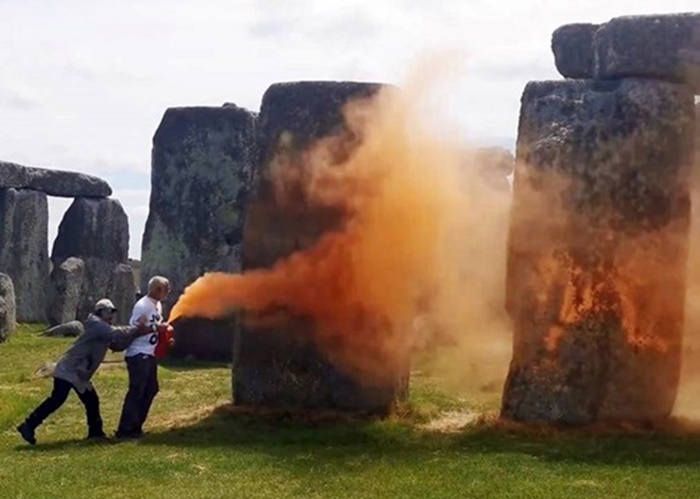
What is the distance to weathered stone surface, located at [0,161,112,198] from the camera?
32.9m

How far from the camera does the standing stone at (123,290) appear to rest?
3225 centimetres

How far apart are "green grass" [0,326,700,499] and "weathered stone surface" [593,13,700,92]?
A: 3966 mm

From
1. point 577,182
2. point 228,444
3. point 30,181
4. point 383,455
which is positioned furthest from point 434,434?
point 30,181

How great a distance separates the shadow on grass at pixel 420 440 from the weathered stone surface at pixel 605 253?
19.6 inches

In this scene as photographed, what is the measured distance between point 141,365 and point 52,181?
Result: 20.5m

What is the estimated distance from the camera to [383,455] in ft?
43.0

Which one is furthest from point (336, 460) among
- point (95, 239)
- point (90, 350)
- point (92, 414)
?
point (95, 239)

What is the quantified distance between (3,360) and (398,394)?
9.58 metres

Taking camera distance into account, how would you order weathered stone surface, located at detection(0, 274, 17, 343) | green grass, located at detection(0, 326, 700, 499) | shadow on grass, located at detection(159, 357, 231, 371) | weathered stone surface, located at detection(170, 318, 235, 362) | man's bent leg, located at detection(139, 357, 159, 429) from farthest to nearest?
weathered stone surface, located at detection(0, 274, 17, 343) → weathered stone surface, located at detection(170, 318, 235, 362) → shadow on grass, located at detection(159, 357, 231, 371) → man's bent leg, located at detection(139, 357, 159, 429) → green grass, located at detection(0, 326, 700, 499)

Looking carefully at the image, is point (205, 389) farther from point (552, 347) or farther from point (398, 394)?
point (552, 347)

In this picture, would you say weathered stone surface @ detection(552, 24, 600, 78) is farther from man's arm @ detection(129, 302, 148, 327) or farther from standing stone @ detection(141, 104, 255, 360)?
standing stone @ detection(141, 104, 255, 360)

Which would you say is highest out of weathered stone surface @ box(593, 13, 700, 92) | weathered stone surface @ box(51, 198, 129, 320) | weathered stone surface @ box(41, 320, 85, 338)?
weathered stone surface @ box(593, 13, 700, 92)

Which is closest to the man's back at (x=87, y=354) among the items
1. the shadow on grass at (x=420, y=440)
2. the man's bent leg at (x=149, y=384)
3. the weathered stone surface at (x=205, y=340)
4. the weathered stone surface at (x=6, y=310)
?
the man's bent leg at (x=149, y=384)

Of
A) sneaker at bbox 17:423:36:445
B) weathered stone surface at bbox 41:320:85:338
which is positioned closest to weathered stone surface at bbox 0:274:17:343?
weathered stone surface at bbox 41:320:85:338
